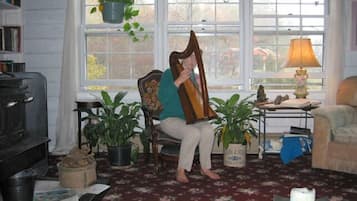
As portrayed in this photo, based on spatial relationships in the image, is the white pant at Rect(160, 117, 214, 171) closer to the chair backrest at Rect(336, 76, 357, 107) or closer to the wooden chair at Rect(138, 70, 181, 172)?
the wooden chair at Rect(138, 70, 181, 172)

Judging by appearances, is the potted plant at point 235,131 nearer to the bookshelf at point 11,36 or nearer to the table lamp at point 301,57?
A: the table lamp at point 301,57

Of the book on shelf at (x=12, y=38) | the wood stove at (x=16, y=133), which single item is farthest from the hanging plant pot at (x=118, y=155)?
the book on shelf at (x=12, y=38)

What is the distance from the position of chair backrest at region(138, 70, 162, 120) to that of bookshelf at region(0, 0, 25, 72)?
146 centimetres

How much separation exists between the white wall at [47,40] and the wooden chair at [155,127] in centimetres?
104

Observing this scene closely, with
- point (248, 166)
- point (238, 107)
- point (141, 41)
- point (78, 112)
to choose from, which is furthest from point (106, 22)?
point (248, 166)

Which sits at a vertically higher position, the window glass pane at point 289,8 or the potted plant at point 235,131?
the window glass pane at point 289,8

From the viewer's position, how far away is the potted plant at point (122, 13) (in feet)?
16.3

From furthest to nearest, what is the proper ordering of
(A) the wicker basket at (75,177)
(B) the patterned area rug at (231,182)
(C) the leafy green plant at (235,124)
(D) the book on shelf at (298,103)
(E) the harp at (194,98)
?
(C) the leafy green plant at (235,124)
(D) the book on shelf at (298,103)
(E) the harp at (194,98)
(B) the patterned area rug at (231,182)
(A) the wicker basket at (75,177)

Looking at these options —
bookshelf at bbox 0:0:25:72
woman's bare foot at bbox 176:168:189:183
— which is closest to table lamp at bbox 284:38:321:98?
woman's bare foot at bbox 176:168:189:183

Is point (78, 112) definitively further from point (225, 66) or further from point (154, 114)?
point (225, 66)

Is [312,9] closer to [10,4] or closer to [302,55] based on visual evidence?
[302,55]

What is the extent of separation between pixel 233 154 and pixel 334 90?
146 cm

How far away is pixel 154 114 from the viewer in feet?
14.8

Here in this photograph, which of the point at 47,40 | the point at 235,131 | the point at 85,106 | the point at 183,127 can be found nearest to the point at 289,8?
the point at 235,131
